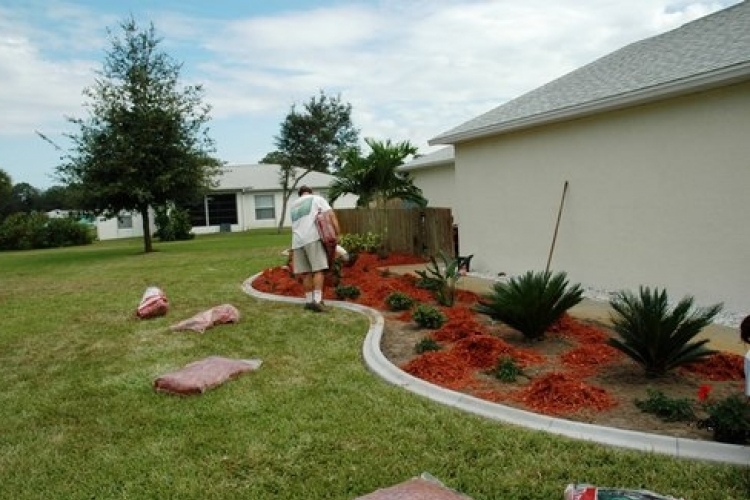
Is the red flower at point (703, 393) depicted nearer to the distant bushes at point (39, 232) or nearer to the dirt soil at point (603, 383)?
the dirt soil at point (603, 383)

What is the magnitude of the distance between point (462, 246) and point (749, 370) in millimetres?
10216

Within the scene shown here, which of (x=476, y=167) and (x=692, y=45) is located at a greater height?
(x=692, y=45)

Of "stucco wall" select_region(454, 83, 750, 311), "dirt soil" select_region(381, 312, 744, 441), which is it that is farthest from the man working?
"stucco wall" select_region(454, 83, 750, 311)

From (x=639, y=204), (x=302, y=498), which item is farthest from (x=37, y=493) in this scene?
(x=639, y=204)

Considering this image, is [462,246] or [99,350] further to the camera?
[462,246]

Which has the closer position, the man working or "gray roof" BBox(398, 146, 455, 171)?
the man working

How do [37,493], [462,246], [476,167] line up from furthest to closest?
[462,246]
[476,167]
[37,493]

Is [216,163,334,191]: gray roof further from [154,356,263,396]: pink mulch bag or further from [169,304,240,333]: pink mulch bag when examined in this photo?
[154,356,263,396]: pink mulch bag

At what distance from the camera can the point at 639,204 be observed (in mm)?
8672

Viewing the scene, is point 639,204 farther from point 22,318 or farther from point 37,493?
point 22,318

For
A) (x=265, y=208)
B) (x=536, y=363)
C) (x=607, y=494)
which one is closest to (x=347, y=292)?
(x=536, y=363)

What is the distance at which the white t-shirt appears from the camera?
864 centimetres

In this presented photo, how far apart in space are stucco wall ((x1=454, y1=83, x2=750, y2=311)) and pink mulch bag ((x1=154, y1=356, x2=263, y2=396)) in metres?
5.42

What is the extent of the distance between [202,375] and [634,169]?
6.29 m
